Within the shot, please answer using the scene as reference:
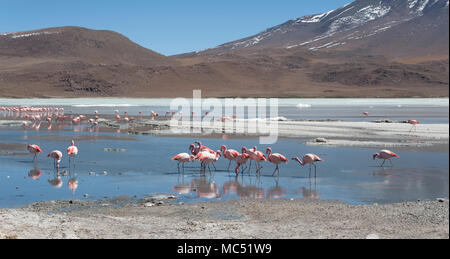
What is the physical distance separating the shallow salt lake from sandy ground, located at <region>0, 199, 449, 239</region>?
59 cm

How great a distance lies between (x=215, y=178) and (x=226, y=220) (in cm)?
405

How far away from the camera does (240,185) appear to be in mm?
10836

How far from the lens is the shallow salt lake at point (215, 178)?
31.6ft

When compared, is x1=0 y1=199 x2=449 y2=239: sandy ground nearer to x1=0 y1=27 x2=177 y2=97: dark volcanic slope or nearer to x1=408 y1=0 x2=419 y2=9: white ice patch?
x1=0 y1=27 x2=177 y2=97: dark volcanic slope

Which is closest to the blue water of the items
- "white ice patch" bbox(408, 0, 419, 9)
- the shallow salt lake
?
the shallow salt lake

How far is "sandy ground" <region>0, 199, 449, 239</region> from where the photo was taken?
6.55m

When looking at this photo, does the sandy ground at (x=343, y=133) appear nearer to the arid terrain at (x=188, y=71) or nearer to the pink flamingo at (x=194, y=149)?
the pink flamingo at (x=194, y=149)

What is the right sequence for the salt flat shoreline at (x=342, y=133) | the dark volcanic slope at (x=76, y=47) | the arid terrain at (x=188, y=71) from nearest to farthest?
the salt flat shoreline at (x=342, y=133), the arid terrain at (x=188, y=71), the dark volcanic slope at (x=76, y=47)

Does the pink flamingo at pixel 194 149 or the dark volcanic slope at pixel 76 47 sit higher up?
the dark volcanic slope at pixel 76 47

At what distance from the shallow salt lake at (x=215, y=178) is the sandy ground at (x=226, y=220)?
1.95 feet

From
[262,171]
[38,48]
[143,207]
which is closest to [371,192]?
Result: [262,171]

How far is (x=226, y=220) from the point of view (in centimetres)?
766

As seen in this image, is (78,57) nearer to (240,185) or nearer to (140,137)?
(140,137)

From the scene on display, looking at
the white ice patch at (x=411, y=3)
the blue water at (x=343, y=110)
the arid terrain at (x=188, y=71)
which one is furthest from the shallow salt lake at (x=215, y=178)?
the white ice patch at (x=411, y=3)
